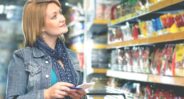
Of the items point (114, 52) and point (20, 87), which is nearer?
point (20, 87)

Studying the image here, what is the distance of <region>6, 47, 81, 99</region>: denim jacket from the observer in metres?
2.10

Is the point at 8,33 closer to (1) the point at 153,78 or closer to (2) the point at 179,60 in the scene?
(1) the point at 153,78

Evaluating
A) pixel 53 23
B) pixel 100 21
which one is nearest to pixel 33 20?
pixel 53 23

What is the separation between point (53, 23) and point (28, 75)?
0.33 metres

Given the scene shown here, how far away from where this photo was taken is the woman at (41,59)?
2.10 metres

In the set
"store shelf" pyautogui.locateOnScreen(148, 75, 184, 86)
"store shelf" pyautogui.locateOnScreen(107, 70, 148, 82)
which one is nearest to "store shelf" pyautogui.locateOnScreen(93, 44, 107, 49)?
"store shelf" pyautogui.locateOnScreen(107, 70, 148, 82)

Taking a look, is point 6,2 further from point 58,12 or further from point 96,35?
point 58,12

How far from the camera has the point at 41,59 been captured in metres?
2.21

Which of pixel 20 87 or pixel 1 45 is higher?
pixel 1 45

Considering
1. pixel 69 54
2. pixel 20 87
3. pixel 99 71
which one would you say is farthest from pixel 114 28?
pixel 20 87

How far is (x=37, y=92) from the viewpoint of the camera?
2082mm

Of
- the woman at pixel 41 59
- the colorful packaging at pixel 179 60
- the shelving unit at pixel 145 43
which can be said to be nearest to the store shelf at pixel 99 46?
the shelving unit at pixel 145 43

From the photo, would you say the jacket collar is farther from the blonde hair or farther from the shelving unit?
the shelving unit

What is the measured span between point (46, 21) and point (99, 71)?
2.73 meters
